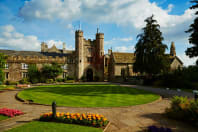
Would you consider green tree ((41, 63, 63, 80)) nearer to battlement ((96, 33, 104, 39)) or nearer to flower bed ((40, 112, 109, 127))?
battlement ((96, 33, 104, 39))

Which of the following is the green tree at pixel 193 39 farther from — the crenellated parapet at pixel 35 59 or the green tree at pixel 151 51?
the crenellated parapet at pixel 35 59

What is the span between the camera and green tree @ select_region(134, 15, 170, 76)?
92.6 ft

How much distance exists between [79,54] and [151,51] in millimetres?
23613

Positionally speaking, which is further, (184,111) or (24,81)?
(24,81)

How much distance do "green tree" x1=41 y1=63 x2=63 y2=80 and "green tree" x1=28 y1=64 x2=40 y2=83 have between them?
166 centimetres

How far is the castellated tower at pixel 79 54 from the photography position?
43094 mm

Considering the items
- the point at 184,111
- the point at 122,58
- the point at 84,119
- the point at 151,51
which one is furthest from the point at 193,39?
the point at 122,58

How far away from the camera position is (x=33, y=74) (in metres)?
37.1

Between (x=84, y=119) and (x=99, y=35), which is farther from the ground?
(x=99, y=35)

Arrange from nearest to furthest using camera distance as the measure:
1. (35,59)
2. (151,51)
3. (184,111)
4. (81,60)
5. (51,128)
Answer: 1. (51,128)
2. (184,111)
3. (151,51)
4. (35,59)
5. (81,60)

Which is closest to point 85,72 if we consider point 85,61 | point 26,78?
point 85,61

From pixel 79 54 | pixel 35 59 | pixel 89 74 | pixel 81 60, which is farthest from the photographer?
pixel 89 74

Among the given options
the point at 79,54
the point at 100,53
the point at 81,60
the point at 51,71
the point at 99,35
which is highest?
the point at 99,35

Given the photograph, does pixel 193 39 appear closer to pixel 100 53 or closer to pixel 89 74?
pixel 100 53
